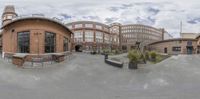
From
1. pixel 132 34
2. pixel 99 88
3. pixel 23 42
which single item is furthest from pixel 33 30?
pixel 132 34

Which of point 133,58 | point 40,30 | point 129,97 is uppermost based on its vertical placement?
point 40,30

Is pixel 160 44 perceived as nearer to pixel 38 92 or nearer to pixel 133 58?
pixel 133 58

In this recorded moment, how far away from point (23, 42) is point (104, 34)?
48139mm

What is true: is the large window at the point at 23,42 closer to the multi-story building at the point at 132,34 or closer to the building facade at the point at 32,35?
the building facade at the point at 32,35

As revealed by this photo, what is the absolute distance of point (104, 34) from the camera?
71.8m

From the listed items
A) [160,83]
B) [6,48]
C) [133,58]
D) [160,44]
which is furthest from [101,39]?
[160,83]

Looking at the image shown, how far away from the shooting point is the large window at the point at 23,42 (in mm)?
24995

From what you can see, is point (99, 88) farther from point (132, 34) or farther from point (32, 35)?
point (132, 34)

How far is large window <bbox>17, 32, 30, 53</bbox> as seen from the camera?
2500 centimetres

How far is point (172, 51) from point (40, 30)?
A: 41.5 metres

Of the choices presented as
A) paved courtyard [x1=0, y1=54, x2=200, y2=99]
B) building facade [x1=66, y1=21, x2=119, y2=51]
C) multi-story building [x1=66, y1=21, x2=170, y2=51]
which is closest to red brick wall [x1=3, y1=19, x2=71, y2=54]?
paved courtyard [x1=0, y1=54, x2=200, y2=99]

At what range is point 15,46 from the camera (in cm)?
2581

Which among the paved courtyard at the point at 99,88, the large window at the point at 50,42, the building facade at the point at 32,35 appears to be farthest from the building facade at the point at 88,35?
the paved courtyard at the point at 99,88

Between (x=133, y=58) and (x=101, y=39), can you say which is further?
(x=101, y=39)
